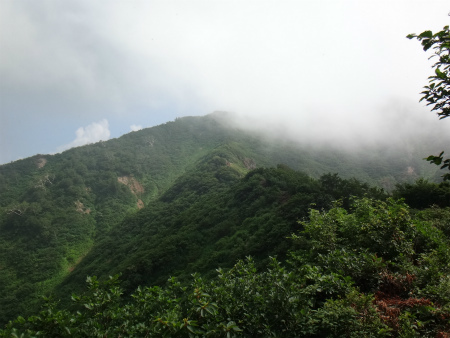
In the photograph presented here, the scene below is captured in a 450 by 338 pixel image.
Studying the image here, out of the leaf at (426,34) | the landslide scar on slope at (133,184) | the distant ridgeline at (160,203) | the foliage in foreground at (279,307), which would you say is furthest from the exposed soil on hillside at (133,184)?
the leaf at (426,34)

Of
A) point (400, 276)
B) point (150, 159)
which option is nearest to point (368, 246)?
point (400, 276)

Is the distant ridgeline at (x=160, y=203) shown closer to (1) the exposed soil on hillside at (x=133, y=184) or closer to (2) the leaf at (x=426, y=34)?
(1) the exposed soil on hillside at (x=133, y=184)

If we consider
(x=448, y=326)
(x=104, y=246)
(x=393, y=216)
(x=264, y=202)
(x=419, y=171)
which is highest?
(x=393, y=216)

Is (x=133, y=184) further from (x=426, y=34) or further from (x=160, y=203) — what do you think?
(x=426, y=34)

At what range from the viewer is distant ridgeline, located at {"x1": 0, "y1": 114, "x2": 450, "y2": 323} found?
1156 inches

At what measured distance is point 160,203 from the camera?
59.6m

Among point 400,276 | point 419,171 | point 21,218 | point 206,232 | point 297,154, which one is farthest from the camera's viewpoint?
point 297,154

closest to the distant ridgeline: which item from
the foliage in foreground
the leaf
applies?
the foliage in foreground

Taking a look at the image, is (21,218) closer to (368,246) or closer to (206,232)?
(206,232)

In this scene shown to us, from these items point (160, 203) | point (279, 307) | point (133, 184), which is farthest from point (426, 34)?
point (133, 184)

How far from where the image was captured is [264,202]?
36.4 meters

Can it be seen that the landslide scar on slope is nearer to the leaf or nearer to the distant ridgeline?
the distant ridgeline

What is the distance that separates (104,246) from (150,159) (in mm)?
46927

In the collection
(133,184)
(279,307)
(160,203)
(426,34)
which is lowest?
(160,203)
